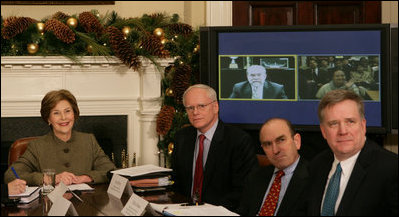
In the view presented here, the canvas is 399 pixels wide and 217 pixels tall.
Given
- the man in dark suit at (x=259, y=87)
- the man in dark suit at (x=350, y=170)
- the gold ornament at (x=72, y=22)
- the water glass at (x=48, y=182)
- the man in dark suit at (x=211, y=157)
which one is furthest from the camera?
the gold ornament at (x=72, y=22)

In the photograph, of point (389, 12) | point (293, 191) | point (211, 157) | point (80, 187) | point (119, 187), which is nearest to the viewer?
point (293, 191)

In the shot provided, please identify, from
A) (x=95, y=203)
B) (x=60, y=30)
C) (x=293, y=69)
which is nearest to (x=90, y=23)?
(x=60, y=30)

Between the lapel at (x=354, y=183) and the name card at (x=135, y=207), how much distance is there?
72 cm

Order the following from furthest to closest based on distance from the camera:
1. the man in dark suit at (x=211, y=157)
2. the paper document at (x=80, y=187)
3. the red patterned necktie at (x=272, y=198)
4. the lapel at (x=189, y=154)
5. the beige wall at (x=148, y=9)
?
the beige wall at (x=148, y=9)
the lapel at (x=189, y=154)
the man in dark suit at (x=211, y=157)
the paper document at (x=80, y=187)
the red patterned necktie at (x=272, y=198)

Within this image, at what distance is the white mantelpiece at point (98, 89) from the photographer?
4766 millimetres

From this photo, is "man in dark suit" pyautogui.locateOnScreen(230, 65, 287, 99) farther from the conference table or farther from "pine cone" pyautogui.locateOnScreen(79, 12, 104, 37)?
the conference table

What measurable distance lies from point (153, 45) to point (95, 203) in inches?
79.7

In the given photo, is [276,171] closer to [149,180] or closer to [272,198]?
[272,198]

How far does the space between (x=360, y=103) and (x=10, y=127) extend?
322 cm

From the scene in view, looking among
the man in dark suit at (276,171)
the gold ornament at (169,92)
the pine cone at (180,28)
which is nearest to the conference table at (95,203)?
the man in dark suit at (276,171)

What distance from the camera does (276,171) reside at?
278cm

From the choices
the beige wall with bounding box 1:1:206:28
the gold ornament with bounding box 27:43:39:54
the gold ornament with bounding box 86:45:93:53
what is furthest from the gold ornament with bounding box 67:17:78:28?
the beige wall with bounding box 1:1:206:28

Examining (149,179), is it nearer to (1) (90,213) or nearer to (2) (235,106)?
(1) (90,213)

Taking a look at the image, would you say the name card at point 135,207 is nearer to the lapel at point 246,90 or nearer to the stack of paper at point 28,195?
the stack of paper at point 28,195
